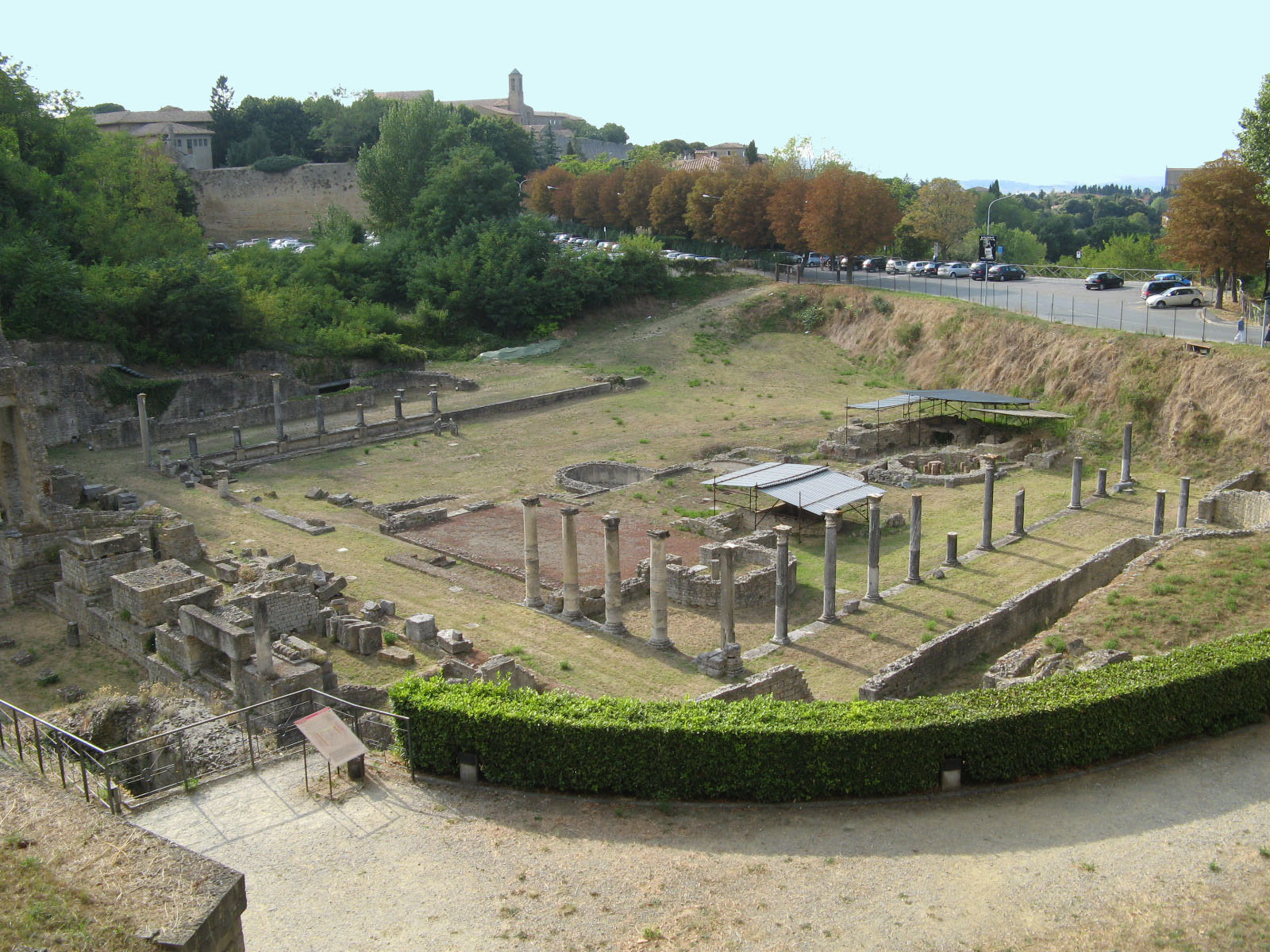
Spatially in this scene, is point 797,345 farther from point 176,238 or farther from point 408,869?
point 408,869

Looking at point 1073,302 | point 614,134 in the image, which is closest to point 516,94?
point 614,134

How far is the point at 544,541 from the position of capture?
2739 centimetres

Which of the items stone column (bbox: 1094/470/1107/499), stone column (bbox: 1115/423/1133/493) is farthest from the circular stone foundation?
stone column (bbox: 1115/423/1133/493)

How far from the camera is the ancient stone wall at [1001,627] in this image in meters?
18.4

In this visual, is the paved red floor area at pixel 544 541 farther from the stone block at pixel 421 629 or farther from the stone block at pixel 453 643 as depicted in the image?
the stone block at pixel 453 643

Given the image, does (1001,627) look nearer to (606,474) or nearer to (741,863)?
(741,863)

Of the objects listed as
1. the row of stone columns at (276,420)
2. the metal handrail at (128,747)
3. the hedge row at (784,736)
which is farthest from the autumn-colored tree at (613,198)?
the hedge row at (784,736)

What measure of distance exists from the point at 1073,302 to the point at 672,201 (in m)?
31.2

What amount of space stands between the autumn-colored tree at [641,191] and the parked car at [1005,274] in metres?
24.8

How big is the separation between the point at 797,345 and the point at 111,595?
34.8 meters

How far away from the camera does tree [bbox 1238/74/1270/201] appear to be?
3803cm

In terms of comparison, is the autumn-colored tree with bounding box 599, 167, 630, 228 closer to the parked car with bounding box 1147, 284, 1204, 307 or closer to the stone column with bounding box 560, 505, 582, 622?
the parked car with bounding box 1147, 284, 1204, 307

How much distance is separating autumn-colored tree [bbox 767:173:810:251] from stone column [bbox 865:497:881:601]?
3627 centimetres

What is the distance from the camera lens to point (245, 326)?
44125mm
